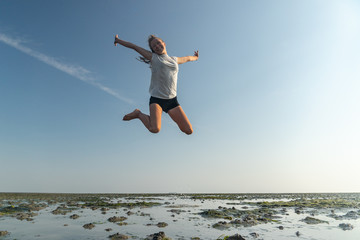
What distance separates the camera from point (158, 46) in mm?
7066

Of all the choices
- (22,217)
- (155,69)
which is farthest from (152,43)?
(22,217)

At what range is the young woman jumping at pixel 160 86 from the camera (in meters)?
6.83

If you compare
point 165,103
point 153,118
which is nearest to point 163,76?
point 165,103

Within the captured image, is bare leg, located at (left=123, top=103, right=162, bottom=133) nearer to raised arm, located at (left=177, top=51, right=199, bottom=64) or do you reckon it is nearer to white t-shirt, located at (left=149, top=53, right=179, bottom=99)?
white t-shirt, located at (left=149, top=53, right=179, bottom=99)

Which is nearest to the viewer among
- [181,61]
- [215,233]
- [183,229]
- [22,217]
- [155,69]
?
[155,69]

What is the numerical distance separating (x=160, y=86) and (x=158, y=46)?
1262 mm

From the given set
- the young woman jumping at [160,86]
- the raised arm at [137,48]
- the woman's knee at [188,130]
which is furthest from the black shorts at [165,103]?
the raised arm at [137,48]

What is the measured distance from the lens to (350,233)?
13406 millimetres

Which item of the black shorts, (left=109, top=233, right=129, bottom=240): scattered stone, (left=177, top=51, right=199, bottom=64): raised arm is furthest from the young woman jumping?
(left=109, top=233, right=129, bottom=240): scattered stone

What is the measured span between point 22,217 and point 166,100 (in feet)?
60.1

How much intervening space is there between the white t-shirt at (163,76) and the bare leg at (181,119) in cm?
47

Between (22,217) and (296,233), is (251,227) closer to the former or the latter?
(296,233)

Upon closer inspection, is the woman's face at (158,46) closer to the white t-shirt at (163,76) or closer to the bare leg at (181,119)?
the white t-shirt at (163,76)

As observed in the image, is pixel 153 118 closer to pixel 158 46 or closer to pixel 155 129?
pixel 155 129
